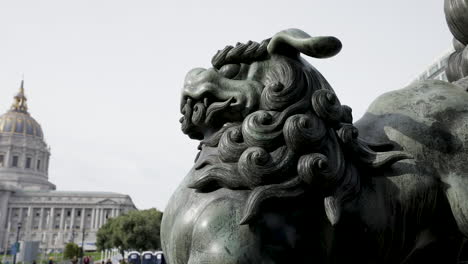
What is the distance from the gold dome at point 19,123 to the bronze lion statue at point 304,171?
354ft

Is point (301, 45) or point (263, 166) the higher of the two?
point (301, 45)

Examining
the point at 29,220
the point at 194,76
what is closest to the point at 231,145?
the point at 194,76

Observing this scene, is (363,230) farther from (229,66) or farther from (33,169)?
(33,169)

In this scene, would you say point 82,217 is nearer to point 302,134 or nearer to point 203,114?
point 203,114

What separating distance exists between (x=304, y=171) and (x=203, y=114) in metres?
0.52

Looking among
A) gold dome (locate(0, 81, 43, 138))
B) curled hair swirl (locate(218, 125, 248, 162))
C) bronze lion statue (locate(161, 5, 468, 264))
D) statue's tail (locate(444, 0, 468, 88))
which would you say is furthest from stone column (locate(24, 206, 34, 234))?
curled hair swirl (locate(218, 125, 248, 162))

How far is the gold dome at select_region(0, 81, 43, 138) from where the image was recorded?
324ft

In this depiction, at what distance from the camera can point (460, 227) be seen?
1.96 metres

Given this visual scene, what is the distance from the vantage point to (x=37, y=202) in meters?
91.0

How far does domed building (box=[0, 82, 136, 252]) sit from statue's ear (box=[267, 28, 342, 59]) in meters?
93.3

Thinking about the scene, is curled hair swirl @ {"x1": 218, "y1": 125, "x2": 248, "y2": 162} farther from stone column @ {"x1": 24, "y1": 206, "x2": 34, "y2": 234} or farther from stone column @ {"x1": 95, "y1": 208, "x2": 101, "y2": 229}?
stone column @ {"x1": 24, "y1": 206, "x2": 34, "y2": 234}

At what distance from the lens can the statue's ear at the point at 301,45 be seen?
5.56 ft

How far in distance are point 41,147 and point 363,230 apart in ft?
353

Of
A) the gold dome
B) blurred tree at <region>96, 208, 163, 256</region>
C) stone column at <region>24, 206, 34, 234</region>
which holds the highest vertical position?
the gold dome
